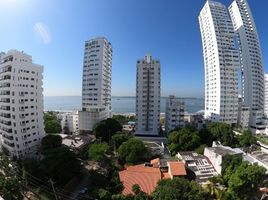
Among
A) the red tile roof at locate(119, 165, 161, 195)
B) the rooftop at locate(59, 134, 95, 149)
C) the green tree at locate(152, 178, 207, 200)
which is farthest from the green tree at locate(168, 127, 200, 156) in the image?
the rooftop at locate(59, 134, 95, 149)

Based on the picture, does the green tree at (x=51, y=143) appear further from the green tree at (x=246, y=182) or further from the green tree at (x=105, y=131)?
the green tree at (x=246, y=182)

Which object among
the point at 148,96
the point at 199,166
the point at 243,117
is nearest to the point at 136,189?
the point at 199,166

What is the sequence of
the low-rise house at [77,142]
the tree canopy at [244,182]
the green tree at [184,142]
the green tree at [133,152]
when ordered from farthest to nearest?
the low-rise house at [77,142], the green tree at [184,142], the green tree at [133,152], the tree canopy at [244,182]

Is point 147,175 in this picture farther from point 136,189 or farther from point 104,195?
point 104,195

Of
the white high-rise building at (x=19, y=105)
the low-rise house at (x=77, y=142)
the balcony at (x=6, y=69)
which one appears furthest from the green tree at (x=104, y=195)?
the balcony at (x=6, y=69)

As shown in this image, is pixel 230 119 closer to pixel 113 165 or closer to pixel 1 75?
pixel 113 165
